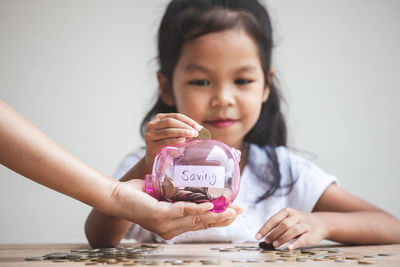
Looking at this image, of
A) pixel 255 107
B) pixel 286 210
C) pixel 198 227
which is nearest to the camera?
pixel 198 227

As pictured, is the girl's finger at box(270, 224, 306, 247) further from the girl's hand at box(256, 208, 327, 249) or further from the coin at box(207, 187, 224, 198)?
the coin at box(207, 187, 224, 198)

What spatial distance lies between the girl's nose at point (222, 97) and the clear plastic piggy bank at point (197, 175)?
0.38 metres

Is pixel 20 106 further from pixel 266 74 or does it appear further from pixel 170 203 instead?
pixel 170 203

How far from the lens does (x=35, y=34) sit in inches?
73.9

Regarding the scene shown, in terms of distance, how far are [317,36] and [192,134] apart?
1367 mm

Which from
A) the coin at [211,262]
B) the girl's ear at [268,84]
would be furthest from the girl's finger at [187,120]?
the girl's ear at [268,84]

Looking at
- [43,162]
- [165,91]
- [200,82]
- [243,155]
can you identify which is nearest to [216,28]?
[200,82]

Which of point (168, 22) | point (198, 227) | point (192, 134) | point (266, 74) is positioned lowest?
point (198, 227)

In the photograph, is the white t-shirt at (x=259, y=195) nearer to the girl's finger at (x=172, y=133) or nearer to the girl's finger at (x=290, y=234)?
the girl's finger at (x=290, y=234)

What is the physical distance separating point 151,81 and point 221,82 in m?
0.89

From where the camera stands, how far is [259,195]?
126cm

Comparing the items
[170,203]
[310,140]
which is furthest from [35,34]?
[170,203]

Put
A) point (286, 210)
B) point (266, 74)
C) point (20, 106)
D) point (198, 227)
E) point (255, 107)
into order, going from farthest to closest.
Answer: point (20, 106) < point (266, 74) < point (255, 107) < point (286, 210) < point (198, 227)

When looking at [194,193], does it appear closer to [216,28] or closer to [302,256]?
[302,256]
